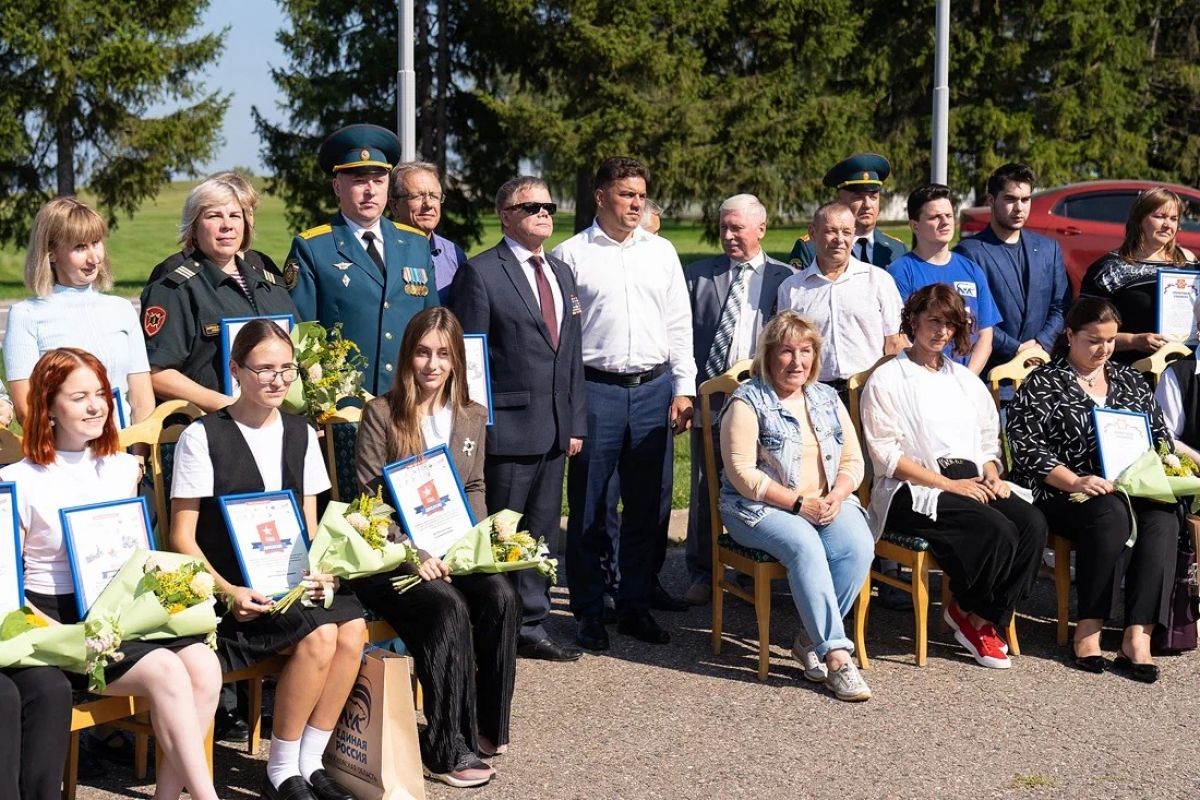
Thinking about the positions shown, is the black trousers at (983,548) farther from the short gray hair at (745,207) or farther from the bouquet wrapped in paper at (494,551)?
the bouquet wrapped in paper at (494,551)

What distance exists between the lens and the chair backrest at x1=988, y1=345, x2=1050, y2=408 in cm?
655

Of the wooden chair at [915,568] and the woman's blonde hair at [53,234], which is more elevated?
the woman's blonde hair at [53,234]

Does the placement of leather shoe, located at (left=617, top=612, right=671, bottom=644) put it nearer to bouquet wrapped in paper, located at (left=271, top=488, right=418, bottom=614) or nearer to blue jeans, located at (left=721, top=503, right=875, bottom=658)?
blue jeans, located at (left=721, top=503, right=875, bottom=658)

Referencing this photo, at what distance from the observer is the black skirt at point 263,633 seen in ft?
14.3

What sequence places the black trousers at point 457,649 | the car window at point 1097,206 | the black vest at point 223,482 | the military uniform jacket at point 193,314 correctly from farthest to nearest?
the car window at point 1097,206
the military uniform jacket at point 193,314
the black trousers at point 457,649
the black vest at point 223,482

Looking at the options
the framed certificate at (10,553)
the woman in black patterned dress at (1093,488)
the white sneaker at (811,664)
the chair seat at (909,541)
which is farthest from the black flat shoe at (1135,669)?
the framed certificate at (10,553)

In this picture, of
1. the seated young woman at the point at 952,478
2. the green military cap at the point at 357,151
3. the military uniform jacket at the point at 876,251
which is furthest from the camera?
the military uniform jacket at the point at 876,251

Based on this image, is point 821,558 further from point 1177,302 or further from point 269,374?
point 1177,302

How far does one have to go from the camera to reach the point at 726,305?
6.75m

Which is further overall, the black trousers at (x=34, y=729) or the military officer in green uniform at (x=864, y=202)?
the military officer in green uniform at (x=864, y=202)

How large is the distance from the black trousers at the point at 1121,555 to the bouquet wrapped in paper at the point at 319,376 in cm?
314

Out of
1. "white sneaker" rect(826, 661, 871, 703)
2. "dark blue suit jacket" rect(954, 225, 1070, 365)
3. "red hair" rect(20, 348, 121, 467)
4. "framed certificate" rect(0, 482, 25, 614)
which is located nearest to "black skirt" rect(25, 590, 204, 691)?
"framed certificate" rect(0, 482, 25, 614)

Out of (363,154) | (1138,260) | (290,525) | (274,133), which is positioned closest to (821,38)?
(274,133)

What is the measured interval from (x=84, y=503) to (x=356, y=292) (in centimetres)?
166
